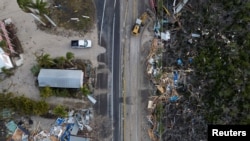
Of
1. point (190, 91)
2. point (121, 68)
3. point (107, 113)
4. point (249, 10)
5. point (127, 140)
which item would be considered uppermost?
point (249, 10)

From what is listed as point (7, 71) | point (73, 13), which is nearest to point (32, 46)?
point (7, 71)

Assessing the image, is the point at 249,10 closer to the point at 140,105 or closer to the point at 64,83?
the point at 140,105

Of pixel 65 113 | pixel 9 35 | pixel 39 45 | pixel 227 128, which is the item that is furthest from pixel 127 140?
pixel 9 35

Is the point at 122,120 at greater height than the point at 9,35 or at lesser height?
lesser

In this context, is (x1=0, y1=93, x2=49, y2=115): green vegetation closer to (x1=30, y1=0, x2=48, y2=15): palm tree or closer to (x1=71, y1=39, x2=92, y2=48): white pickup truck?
(x1=71, y1=39, x2=92, y2=48): white pickup truck

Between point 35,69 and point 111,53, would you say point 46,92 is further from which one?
point 111,53

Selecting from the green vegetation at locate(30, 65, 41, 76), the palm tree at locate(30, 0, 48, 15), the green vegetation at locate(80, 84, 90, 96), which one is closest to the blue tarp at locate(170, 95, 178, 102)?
the green vegetation at locate(80, 84, 90, 96)

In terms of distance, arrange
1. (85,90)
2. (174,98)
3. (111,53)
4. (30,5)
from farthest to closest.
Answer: (111,53)
(174,98)
(85,90)
(30,5)
